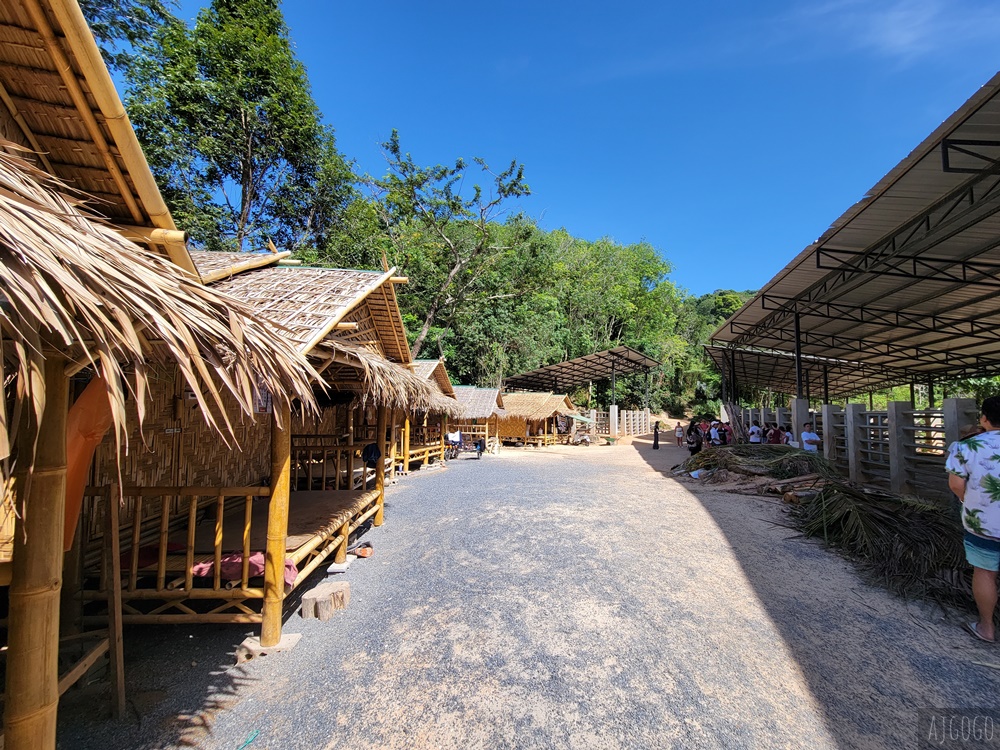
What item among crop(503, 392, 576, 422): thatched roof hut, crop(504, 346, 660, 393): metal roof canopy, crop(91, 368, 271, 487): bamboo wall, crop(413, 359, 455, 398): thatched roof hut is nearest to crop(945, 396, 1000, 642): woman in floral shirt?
crop(91, 368, 271, 487): bamboo wall

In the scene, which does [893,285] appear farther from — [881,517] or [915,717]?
[915,717]

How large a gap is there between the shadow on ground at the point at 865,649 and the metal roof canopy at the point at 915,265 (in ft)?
16.6

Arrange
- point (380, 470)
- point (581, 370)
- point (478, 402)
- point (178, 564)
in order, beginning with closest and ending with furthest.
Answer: point (178, 564) < point (380, 470) < point (478, 402) < point (581, 370)

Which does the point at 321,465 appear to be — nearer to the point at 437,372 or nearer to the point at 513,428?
the point at 437,372

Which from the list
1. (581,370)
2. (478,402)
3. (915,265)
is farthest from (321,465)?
(581,370)

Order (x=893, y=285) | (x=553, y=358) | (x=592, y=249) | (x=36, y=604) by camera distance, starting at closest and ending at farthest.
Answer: (x=36, y=604) < (x=893, y=285) < (x=553, y=358) < (x=592, y=249)

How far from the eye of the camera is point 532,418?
932 inches

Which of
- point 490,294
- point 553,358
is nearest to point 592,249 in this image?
point 553,358

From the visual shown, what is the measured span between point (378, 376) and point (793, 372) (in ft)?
81.0

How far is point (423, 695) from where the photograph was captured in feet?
9.09

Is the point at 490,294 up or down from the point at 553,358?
up

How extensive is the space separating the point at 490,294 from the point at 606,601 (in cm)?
2317

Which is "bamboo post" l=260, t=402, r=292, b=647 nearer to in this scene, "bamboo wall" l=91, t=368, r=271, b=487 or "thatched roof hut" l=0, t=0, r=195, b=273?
"bamboo wall" l=91, t=368, r=271, b=487

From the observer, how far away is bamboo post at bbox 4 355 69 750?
67.4 inches
